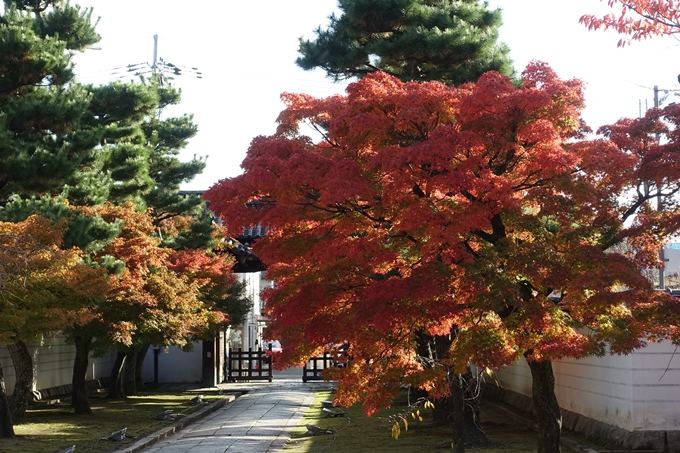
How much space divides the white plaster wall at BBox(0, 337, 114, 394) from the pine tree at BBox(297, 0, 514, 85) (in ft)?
43.0

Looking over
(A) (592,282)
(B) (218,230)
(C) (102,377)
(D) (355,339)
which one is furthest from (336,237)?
(C) (102,377)

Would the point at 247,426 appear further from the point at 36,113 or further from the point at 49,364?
the point at 49,364

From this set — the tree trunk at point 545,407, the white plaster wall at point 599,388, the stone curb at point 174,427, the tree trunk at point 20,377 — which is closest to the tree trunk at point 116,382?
the stone curb at point 174,427

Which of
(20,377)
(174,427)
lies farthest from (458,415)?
(20,377)

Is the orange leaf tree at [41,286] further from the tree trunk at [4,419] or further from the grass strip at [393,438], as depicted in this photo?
the grass strip at [393,438]

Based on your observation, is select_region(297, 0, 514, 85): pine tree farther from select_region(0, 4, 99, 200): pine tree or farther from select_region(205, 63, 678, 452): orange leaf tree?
select_region(205, 63, 678, 452): orange leaf tree

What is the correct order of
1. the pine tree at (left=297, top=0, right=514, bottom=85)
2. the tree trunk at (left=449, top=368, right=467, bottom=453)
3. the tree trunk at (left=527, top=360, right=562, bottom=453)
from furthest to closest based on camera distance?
the pine tree at (left=297, top=0, right=514, bottom=85), the tree trunk at (left=449, top=368, right=467, bottom=453), the tree trunk at (left=527, top=360, right=562, bottom=453)

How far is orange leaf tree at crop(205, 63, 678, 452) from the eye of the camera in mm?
10359

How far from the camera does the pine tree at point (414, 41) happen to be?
1834cm

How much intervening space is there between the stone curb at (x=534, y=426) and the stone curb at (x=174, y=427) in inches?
334

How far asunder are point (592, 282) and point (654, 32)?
9.98ft

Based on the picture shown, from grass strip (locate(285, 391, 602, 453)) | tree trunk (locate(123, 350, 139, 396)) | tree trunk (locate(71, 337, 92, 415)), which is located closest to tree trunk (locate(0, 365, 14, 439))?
grass strip (locate(285, 391, 602, 453))

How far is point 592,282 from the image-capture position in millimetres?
10023

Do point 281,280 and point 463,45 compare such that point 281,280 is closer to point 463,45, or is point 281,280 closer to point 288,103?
point 288,103
